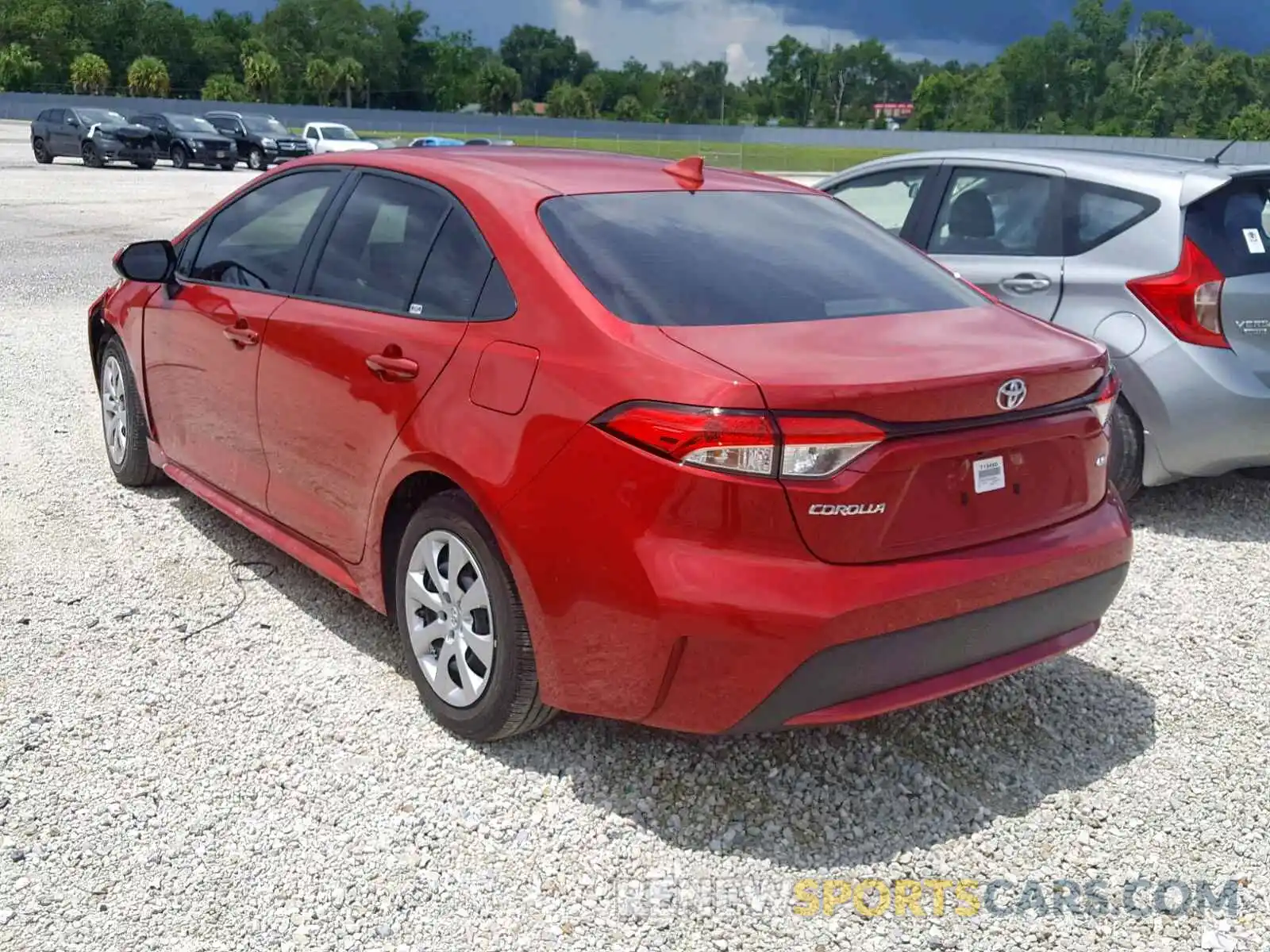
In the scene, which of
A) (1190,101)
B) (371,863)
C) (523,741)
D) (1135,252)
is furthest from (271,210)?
(1190,101)

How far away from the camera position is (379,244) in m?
4.09

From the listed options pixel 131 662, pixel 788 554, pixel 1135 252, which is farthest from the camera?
pixel 1135 252

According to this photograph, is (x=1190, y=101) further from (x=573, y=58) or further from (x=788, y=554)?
(x=788, y=554)

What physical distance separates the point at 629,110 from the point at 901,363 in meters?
129

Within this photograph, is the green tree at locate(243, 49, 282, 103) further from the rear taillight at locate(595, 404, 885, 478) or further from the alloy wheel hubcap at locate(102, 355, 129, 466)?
the rear taillight at locate(595, 404, 885, 478)

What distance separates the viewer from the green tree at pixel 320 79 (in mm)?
97562

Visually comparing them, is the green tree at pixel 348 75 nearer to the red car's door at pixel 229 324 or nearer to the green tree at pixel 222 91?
the green tree at pixel 222 91

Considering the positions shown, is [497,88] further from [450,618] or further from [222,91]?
[450,618]

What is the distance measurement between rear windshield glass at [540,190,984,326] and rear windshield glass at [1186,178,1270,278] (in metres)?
2.11

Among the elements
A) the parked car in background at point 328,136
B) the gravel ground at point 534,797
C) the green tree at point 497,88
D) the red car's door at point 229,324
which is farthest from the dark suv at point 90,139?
the green tree at point 497,88

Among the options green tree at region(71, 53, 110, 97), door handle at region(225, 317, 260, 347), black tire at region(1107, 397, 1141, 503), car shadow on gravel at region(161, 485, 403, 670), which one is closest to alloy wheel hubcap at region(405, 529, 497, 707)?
car shadow on gravel at region(161, 485, 403, 670)

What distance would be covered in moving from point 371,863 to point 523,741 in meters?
0.70

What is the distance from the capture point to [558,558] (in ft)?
10.4

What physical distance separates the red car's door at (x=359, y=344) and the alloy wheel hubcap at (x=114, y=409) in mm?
1715
